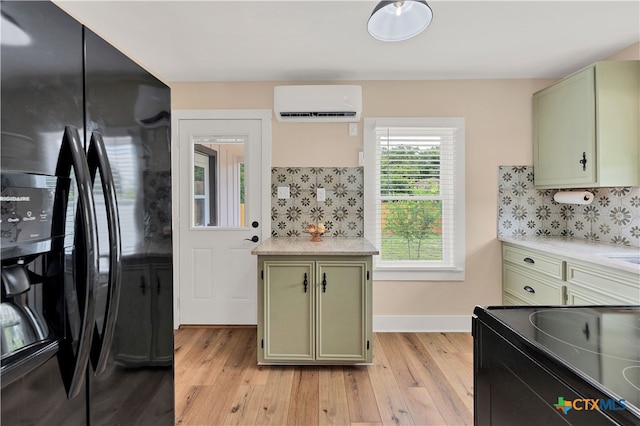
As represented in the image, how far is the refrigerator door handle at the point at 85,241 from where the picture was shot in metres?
0.74

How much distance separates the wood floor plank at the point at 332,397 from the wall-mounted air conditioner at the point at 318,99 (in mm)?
2117

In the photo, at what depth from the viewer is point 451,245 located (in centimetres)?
306

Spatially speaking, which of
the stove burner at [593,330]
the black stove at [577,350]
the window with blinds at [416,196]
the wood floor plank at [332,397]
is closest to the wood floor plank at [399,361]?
the wood floor plank at [332,397]

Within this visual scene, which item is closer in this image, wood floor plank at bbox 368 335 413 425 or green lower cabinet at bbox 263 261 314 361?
wood floor plank at bbox 368 335 413 425

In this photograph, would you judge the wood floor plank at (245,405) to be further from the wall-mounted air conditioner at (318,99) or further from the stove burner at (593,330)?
the wall-mounted air conditioner at (318,99)

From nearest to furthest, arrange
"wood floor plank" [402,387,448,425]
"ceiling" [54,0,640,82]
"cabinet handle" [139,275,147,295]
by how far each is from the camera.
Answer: "cabinet handle" [139,275,147,295], "wood floor plank" [402,387,448,425], "ceiling" [54,0,640,82]

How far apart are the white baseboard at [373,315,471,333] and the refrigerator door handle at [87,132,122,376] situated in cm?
253

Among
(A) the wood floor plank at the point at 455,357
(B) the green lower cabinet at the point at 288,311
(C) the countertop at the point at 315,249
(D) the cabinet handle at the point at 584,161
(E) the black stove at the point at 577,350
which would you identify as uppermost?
(D) the cabinet handle at the point at 584,161

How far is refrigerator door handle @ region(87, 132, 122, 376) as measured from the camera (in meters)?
0.82

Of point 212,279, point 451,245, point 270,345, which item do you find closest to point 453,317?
point 451,245

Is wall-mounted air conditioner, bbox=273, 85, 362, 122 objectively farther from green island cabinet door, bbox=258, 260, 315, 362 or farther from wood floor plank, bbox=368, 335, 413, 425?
wood floor plank, bbox=368, 335, 413, 425

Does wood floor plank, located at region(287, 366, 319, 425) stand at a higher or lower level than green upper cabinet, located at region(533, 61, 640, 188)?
lower

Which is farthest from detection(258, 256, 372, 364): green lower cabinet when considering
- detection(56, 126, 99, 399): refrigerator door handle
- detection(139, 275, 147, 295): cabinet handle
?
detection(56, 126, 99, 399): refrigerator door handle

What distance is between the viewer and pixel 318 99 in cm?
275
